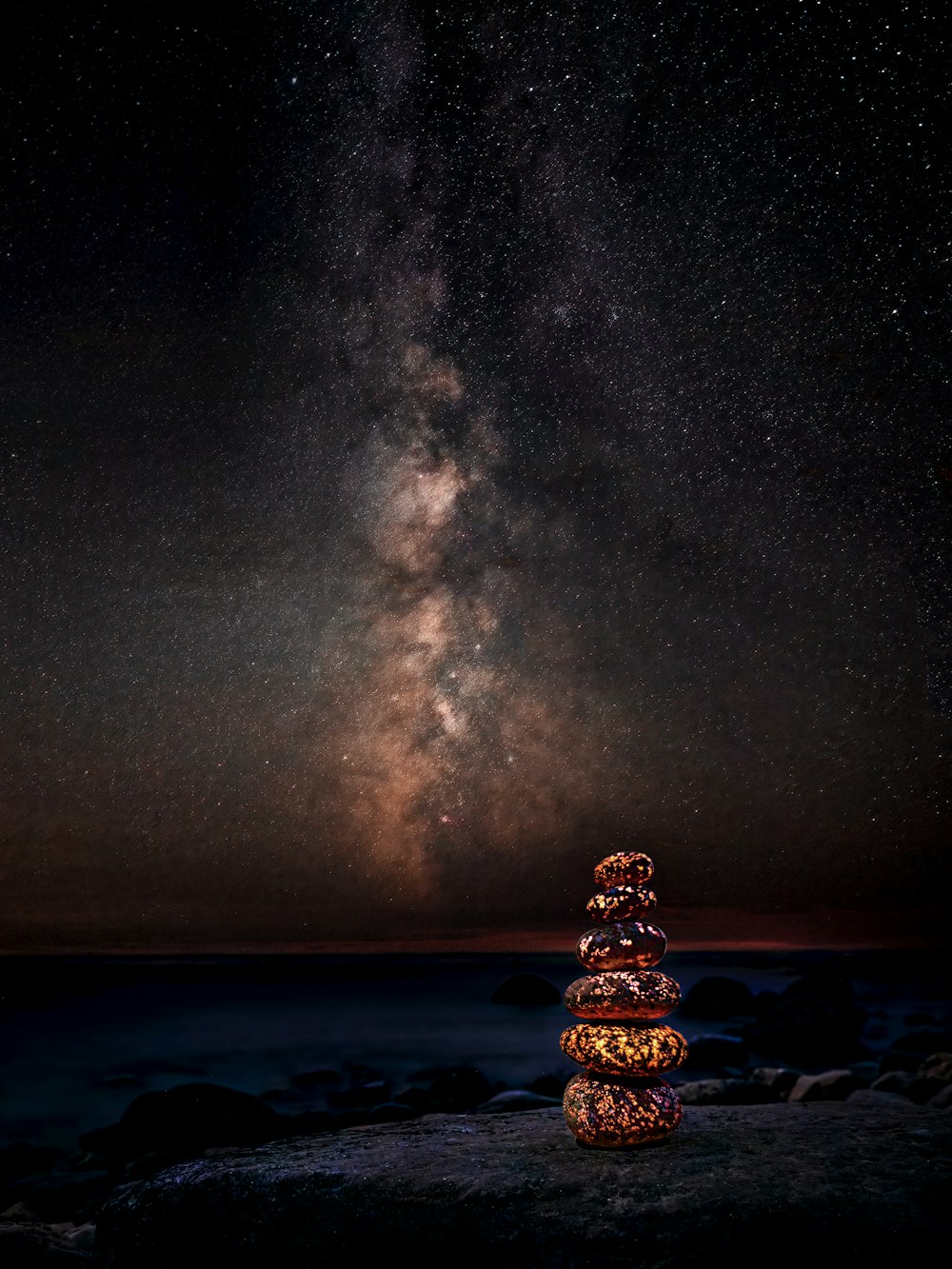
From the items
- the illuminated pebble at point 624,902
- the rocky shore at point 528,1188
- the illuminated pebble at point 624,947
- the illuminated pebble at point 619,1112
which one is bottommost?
the rocky shore at point 528,1188

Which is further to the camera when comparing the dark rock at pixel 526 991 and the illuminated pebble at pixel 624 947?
the dark rock at pixel 526 991

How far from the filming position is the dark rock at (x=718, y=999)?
20.6 meters

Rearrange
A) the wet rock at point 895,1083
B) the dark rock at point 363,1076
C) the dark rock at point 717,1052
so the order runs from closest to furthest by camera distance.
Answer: the wet rock at point 895,1083
the dark rock at point 717,1052
the dark rock at point 363,1076

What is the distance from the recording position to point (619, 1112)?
15.4 ft

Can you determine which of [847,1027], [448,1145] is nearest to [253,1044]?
[847,1027]

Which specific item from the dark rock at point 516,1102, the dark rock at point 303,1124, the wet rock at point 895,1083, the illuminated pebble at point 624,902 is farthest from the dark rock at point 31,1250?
the wet rock at point 895,1083

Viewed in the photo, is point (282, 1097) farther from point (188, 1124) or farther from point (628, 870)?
point (628, 870)

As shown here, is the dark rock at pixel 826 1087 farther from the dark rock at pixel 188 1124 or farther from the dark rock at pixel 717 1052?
the dark rock at pixel 188 1124

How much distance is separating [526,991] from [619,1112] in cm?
1981

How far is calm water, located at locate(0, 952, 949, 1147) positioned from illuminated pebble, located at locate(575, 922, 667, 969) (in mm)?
10960

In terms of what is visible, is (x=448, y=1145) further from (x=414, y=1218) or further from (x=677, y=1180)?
(x=677, y=1180)

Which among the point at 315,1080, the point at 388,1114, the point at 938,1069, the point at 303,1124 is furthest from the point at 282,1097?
the point at 938,1069

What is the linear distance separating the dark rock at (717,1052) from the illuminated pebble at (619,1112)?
33.8 feet

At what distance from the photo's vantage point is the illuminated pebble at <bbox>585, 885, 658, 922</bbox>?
5.13m
